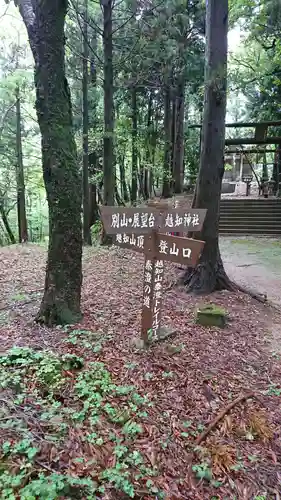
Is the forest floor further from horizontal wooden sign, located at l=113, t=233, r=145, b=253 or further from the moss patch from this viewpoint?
horizontal wooden sign, located at l=113, t=233, r=145, b=253

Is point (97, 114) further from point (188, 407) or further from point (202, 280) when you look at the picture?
point (188, 407)

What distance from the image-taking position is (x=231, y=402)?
3391 mm

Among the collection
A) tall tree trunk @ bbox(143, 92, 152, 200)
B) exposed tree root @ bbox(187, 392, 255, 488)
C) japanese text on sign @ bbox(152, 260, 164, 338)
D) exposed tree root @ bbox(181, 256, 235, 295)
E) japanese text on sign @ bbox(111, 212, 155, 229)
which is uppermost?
tall tree trunk @ bbox(143, 92, 152, 200)

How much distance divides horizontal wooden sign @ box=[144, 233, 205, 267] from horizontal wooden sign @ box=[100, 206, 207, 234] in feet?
0.44

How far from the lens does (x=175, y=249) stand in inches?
143

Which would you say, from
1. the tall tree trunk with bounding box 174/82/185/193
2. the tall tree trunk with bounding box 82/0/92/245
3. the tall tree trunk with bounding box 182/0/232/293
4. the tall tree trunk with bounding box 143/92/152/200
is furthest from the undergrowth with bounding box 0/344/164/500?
the tall tree trunk with bounding box 174/82/185/193

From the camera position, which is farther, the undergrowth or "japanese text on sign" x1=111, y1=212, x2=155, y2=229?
"japanese text on sign" x1=111, y1=212, x2=155, y2=229

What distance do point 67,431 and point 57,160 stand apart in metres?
2.72

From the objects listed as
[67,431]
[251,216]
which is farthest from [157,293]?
[251,216]

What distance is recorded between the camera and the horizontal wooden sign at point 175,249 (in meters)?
3.41

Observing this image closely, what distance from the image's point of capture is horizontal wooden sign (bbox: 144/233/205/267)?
3.41m

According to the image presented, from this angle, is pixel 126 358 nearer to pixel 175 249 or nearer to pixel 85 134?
pixel 175 249

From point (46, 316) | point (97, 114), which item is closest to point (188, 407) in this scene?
point (46, 316)

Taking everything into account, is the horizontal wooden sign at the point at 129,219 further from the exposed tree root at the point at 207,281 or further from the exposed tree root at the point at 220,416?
the exposed tree root at the point at 207,281
